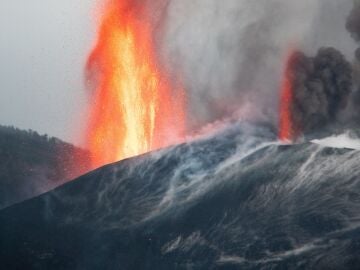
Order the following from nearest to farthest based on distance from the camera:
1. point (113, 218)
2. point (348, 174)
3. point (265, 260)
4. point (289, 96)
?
point (265, 260), point (348, 174), point (113, 218), point (289, 96)

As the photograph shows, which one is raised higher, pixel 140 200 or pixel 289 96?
pixel 289 96

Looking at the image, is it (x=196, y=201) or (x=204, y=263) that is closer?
(x=204, y=263)

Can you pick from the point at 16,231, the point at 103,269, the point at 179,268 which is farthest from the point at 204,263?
the point at 16,231

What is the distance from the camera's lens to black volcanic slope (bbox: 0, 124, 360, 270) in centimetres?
7125

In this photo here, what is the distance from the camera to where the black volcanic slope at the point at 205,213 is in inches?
2805

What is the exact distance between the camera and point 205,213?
8125 centimetres

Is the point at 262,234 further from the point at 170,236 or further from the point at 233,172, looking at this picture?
the point at 233,172

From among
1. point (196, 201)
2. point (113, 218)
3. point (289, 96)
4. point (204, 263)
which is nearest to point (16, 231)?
point (113, 218)

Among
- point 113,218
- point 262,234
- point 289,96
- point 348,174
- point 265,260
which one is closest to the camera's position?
point 265,260

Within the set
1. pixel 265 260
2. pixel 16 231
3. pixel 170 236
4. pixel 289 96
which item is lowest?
pixel 265 260

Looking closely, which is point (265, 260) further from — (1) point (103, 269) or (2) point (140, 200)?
(2) point (140, 200)

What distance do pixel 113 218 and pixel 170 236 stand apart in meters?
13.1

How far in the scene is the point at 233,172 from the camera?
90.8m

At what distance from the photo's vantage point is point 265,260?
69125mm
